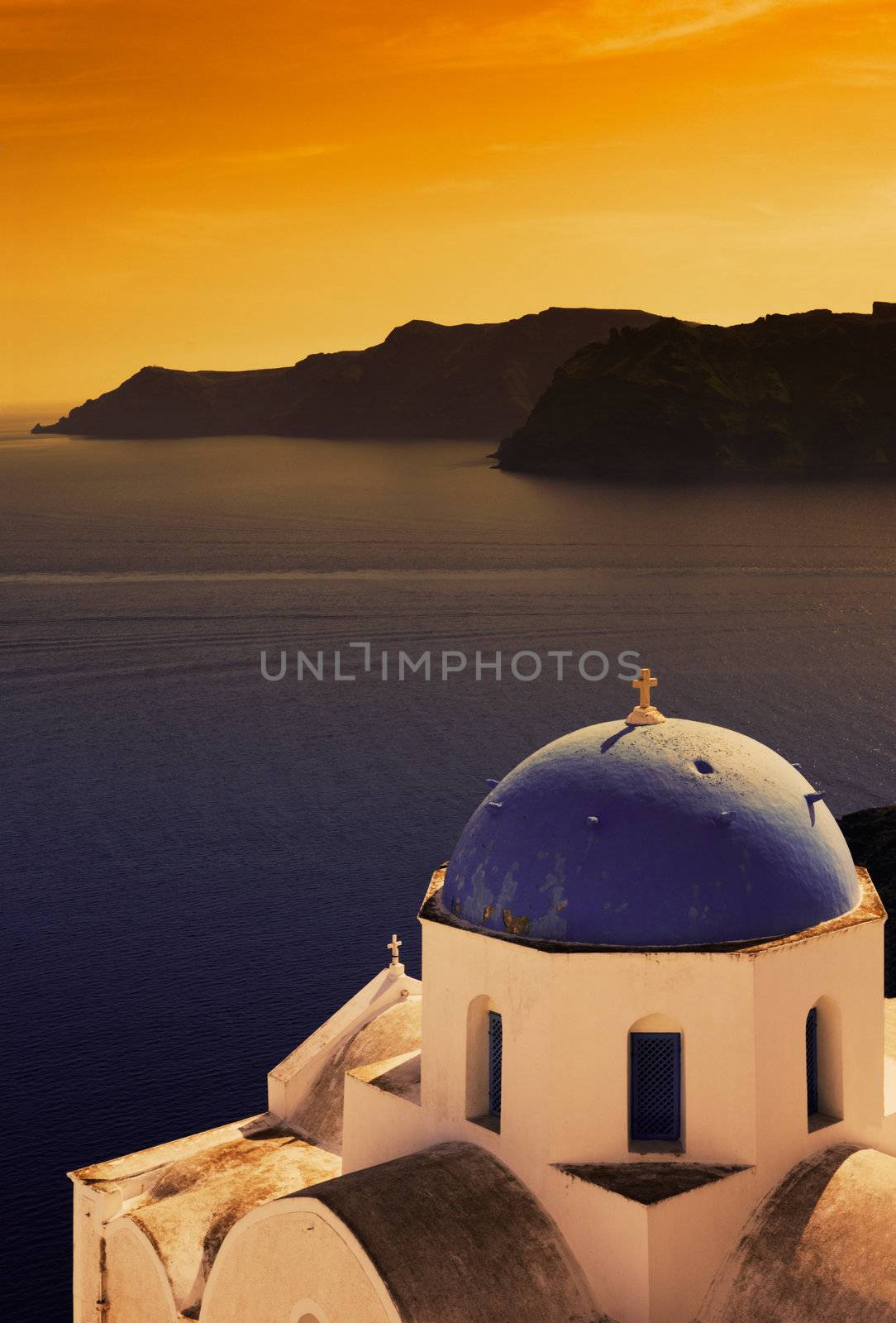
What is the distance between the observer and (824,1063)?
12.1 meters

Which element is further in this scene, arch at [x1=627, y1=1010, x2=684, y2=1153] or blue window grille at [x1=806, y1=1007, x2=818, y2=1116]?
blue window grille at [x1=806, y1=1007, x2=818, y2=1116]

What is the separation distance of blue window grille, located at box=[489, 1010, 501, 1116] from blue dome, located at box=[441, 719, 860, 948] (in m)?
0.86

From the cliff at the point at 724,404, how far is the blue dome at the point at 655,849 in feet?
465

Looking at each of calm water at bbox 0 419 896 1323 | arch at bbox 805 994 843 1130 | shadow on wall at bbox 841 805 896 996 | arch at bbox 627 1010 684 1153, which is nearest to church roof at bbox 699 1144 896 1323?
arch at bbox 805 994 843 1130

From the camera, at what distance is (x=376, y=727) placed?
55469 millimetres

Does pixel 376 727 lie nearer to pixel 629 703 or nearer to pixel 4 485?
pixel 629 703

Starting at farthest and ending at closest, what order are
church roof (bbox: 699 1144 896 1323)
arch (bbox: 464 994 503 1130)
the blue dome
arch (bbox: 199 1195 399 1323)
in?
arch (bbox: 464 994 503 1130) → the blue dome → arch (bbox: 199 1195 399 1323) → church roof (bbox: 699 1144 896 1323)

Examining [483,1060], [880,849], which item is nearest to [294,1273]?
[483,1060]

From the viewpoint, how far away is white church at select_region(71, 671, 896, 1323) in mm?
10711

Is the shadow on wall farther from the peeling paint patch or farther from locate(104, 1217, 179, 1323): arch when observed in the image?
the peeling paint patch

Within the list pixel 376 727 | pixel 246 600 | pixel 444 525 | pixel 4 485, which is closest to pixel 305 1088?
pixel 376 727

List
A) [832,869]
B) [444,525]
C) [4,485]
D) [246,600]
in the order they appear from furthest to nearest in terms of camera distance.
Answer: [4,485] < [444,525] < [246,600] < [832,869]

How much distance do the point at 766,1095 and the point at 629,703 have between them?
46.4m

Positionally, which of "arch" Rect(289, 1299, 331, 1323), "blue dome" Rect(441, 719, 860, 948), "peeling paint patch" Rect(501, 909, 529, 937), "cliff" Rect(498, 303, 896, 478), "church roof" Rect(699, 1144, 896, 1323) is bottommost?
"arch" Rect(289, 1299, 331, 1323)
